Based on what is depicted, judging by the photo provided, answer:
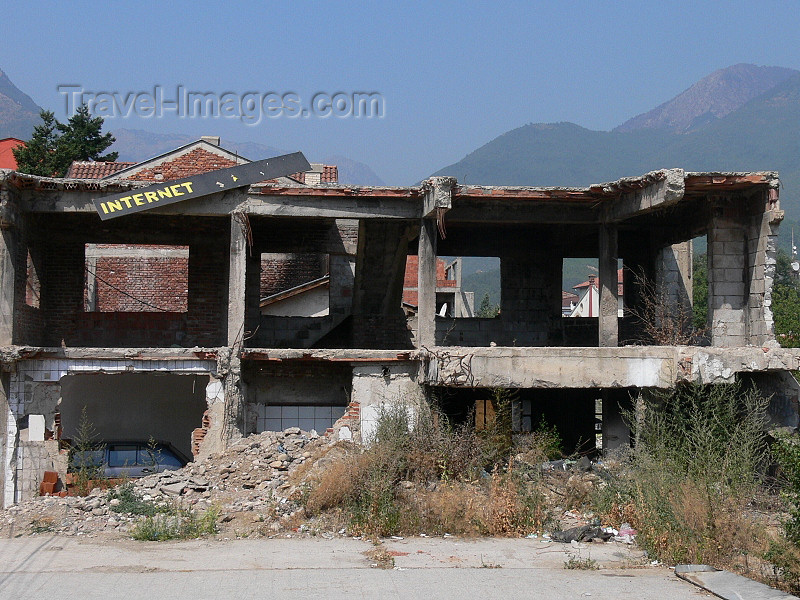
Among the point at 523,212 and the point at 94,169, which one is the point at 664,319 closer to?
the point at 523,212

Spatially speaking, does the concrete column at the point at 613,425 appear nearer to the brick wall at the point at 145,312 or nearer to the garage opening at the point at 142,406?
the brick wall at the point at 145,312

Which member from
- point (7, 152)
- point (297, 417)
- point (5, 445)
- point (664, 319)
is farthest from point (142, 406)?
point (7, 152)

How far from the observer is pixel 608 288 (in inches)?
685

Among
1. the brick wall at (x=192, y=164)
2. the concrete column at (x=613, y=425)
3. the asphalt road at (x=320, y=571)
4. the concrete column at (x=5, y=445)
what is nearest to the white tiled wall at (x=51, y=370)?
the concrete column at (x=5, y=445)

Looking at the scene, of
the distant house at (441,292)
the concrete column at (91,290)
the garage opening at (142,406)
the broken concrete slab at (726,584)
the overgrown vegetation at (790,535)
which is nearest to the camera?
the broken concrete slab at (726,584)

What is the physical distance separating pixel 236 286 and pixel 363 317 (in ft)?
16.5

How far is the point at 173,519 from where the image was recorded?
40.5 feet

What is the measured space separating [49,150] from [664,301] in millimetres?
27401

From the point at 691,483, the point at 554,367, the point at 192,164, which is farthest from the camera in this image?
the point at 192,164

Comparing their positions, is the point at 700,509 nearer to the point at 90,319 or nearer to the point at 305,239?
the point at 305,239

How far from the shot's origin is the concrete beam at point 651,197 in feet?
45.9

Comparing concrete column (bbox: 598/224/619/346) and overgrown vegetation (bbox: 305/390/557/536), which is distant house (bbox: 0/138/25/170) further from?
overgrown vegetation (bbox: 305/390/557/536)

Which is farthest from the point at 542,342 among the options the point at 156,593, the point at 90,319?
the point at 156,593

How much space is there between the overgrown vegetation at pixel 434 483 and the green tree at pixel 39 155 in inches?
999
